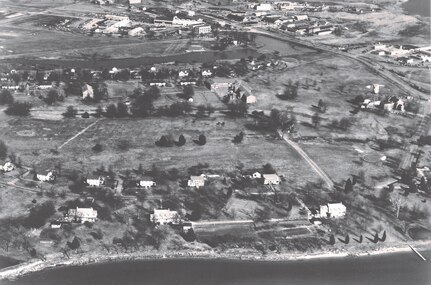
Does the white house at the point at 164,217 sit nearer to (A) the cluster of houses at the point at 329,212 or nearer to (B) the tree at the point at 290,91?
(A) the cluster of houses at the point at 329,212

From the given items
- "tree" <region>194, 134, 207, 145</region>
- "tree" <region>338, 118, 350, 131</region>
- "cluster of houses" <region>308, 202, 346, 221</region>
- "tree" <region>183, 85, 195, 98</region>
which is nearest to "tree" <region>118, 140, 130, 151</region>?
"tree" <region>194, 134, 207, 145</region>

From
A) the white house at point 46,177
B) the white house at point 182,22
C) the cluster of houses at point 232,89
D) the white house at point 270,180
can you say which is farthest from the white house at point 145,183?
the white house at point 182,22

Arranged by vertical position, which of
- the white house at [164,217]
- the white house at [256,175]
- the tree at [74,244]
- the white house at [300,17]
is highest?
the white house at [300,17]

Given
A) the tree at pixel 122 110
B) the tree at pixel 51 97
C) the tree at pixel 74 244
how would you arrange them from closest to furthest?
the tree at pixel 74 244 → the tree at pixel 122 110 → the tree at pixel 51 97

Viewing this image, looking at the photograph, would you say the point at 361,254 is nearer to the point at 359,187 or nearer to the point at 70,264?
the point at 359,187

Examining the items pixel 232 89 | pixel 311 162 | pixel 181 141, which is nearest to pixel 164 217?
pixel 181 141

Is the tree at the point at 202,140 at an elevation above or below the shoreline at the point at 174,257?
above

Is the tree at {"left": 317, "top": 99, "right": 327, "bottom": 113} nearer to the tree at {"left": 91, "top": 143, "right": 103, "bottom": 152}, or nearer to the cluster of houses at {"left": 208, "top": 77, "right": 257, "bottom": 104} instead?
the cluster of houses at {"left": 208, "top": 77, "right": 257, "bottom": 104}
